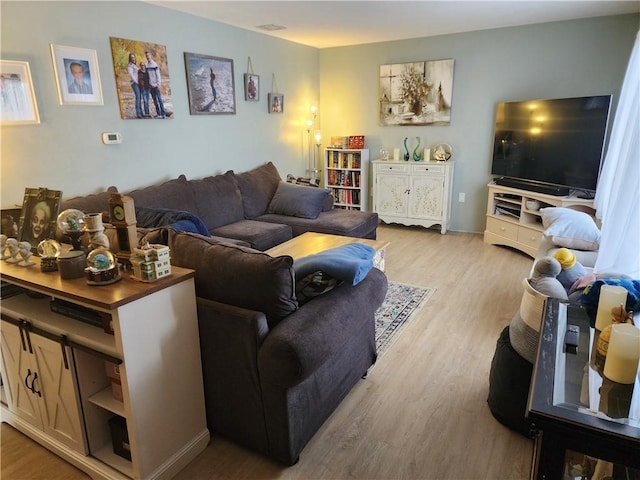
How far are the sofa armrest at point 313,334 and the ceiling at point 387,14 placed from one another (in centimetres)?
277

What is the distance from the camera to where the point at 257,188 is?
4465mm

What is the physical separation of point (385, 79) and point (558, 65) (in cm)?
194

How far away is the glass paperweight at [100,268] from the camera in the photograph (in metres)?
1.50

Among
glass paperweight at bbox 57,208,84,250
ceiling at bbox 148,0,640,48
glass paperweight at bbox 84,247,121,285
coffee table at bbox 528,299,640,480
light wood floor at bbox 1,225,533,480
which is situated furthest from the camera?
ceiling at bbox 148,0,640,48

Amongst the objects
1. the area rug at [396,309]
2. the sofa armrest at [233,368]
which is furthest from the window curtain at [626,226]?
the sofa armrest at [233,368]

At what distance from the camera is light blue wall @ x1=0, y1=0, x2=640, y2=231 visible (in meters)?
2.80

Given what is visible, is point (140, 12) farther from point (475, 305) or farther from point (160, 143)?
point (475, 305)

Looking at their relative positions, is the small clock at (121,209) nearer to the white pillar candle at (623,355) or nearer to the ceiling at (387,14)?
the white pillar candle at (623,355)

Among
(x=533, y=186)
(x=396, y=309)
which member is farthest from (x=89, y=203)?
(x=533, y=186)

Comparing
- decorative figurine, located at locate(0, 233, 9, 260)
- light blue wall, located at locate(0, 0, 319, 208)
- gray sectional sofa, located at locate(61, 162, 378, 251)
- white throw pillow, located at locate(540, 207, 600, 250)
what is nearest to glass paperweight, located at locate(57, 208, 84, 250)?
decorative figurine, located at locate(0, 233, 9, 260)

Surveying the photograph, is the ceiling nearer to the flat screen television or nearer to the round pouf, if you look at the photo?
the flat screen television

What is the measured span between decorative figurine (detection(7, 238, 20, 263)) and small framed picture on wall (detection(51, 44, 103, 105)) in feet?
5.07

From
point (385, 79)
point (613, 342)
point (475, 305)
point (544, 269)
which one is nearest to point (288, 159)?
point (385, 79)

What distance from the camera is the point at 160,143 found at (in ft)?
12.1
